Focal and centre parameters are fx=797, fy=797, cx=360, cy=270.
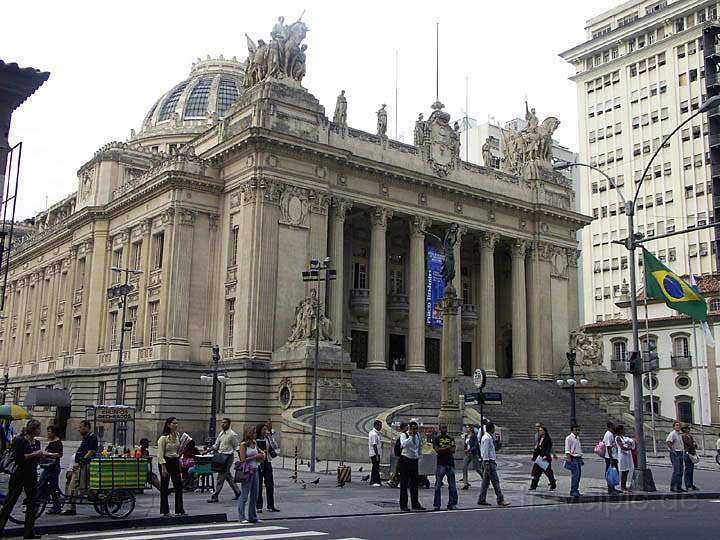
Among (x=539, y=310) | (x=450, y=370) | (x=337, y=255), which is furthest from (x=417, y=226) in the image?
(x=450, y=370)

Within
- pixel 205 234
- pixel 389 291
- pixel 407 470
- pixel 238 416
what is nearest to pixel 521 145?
pixel 389 291

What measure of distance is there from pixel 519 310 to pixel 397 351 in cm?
942

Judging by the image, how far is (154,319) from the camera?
48.3 meters

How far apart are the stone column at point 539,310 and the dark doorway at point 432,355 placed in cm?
693

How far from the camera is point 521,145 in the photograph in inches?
2387

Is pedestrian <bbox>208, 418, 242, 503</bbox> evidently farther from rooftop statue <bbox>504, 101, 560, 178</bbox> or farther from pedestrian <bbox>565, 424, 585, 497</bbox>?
rooftop statue <bbox>504, 101, 560, 178</bbox>

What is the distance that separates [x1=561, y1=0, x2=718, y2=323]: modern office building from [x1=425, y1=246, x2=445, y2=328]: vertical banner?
37.3 metres

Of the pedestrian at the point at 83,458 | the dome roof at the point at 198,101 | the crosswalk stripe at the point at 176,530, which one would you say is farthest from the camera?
the dome roof at the point at 198,101

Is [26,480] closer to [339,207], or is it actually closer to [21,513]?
[21,513]

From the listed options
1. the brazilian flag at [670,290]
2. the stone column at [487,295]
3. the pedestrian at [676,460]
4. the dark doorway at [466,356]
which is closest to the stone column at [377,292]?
the stone column at [487,295]

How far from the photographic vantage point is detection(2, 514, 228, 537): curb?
13.8 metres

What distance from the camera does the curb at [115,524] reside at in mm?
13797

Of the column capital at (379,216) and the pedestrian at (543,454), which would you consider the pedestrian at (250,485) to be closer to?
the pedestrian at (543,454)

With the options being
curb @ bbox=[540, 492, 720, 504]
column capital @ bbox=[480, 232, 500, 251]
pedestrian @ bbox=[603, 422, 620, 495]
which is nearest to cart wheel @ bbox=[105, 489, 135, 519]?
curb @ bbox=[540, 492, 720, 504]
